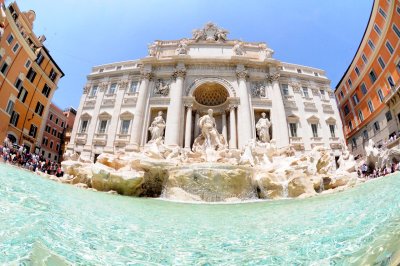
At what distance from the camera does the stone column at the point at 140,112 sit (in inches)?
854

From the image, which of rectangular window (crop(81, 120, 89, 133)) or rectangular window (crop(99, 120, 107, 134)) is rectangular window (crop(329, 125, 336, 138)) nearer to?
rectangular window (crop(99, 120, 107, 134))

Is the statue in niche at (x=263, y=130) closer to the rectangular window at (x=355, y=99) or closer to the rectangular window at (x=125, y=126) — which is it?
the rectangular window at (x=125, y=126)

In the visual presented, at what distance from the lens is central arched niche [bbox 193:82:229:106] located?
2527 centimetres

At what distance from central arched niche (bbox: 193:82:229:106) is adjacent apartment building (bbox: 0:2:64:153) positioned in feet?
58.7

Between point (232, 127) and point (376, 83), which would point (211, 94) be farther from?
point (376, 83)

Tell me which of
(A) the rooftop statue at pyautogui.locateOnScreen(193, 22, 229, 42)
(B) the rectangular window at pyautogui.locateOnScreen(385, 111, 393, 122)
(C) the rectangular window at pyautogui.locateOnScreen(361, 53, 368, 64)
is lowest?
(B) the rectangular window at pyautogui.locateOnScreen(385, 111, 393, 122)

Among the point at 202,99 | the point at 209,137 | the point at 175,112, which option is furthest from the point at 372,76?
the point at 175,112

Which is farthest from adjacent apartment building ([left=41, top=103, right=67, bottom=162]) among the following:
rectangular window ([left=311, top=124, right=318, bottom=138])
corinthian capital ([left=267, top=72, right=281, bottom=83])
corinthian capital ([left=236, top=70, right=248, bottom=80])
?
rectangular window ([left=311, top=124, right=318, bottom=138])

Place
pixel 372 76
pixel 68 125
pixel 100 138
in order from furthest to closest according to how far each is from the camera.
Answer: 1. pixel 68 125
2. pixel 372 76
3. pixel 100 138

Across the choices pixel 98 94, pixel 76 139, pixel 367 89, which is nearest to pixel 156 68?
pixel 98 94

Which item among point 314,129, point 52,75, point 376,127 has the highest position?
point 52,75

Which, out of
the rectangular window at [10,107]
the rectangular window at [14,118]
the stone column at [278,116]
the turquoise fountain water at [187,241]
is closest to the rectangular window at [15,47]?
the rectangular window at [10,107]

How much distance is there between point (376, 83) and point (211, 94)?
17.6 m

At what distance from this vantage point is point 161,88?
82.0ft
